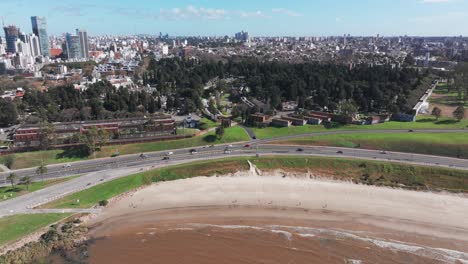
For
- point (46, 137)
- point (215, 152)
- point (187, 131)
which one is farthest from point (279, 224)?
point (46, 137)

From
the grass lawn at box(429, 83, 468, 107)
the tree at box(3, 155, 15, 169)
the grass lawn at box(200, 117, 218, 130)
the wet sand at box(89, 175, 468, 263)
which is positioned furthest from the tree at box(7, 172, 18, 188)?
the grass lawn at box(429, 83, 468, 107)

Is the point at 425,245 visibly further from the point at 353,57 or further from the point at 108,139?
the point at 353,57

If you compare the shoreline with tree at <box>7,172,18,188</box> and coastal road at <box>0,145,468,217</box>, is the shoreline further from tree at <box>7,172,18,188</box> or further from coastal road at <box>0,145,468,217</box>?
tree at <box>7,172,18,188</box>

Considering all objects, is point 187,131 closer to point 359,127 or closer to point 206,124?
point 206,124

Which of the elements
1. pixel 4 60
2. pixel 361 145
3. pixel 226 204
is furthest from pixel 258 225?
pixel 4 60

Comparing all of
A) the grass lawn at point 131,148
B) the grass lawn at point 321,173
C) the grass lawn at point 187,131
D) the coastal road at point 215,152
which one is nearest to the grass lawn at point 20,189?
the coastal road at point 215,152
